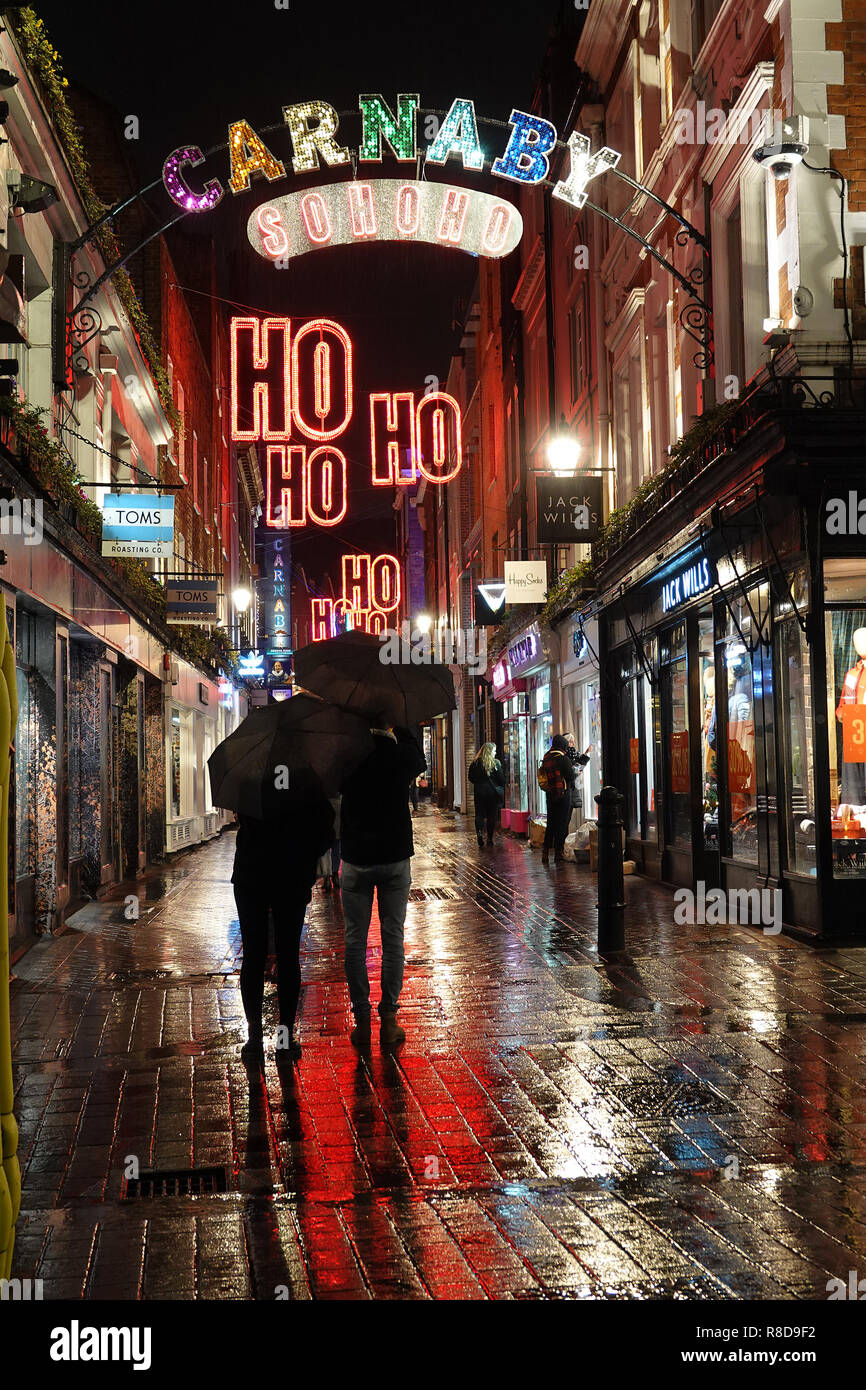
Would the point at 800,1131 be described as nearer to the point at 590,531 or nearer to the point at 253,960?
the point at 253,960

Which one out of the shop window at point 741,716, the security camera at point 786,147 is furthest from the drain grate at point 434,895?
the security camera at point 786,147

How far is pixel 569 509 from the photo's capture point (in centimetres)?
1936

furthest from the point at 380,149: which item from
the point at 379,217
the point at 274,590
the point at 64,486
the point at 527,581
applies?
the point at 274,590

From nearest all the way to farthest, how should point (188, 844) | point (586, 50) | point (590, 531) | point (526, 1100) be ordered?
point (526, 1100)
point (590, 531)
point (586, 50)
point (188, 844)

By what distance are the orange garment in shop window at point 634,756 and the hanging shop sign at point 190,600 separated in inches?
324

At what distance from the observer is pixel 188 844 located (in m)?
27.7

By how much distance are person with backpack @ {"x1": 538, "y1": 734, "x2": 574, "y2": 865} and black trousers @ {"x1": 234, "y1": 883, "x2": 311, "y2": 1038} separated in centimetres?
1216

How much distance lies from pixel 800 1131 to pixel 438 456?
21356 mm

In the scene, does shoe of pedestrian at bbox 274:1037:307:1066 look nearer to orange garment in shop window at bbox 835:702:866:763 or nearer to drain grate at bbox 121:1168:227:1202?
drain grate at bbox 121:1168:227:1202

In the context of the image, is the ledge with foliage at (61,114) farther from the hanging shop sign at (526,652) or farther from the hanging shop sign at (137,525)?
the hanging shop sign at (526,652)

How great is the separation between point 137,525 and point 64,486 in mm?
2223

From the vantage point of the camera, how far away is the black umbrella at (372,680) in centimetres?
746

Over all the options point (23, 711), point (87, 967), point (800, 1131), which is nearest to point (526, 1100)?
point (800, 1131)

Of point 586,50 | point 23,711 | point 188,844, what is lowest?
point 188,844
